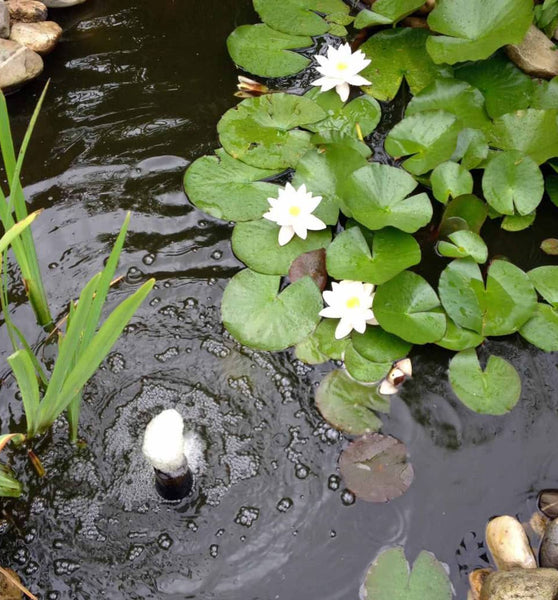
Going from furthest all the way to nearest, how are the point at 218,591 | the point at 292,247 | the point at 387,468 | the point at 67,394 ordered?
the point at 292,247
the point at 387,468
the point at 218,591
the point at 67,394

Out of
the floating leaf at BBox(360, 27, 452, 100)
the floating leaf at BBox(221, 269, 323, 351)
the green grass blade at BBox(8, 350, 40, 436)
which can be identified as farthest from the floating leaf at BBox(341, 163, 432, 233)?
the green grass blade at BBox(8, 350, 40, 436)

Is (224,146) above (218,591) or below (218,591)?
above

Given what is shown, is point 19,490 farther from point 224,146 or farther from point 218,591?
point 224,146

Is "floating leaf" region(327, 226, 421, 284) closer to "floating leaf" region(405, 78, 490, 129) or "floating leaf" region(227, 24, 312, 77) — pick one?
"floating leaf" region(405, 78, 490, 129)

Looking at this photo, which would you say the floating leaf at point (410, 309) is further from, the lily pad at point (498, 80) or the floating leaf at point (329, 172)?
the lily pad at point (498, 80)

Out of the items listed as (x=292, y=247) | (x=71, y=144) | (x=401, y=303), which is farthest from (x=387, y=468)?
(x=71, y=144)

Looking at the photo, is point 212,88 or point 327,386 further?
point 212,88

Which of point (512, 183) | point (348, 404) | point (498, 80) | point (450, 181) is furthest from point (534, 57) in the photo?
point (348, 404)
